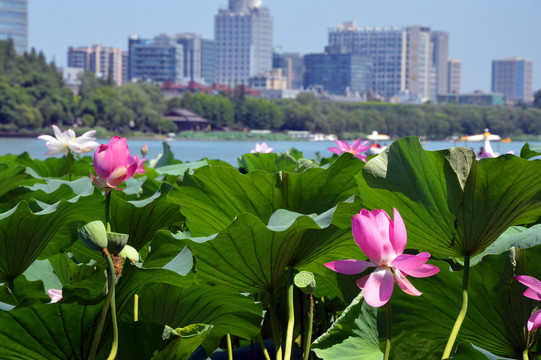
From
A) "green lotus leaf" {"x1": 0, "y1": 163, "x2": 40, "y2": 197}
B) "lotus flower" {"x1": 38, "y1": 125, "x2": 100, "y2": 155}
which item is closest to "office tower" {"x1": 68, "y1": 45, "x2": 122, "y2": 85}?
"lotus flower" {"x1": 38, "y1": 125, "x2": 100, "y2": 155}

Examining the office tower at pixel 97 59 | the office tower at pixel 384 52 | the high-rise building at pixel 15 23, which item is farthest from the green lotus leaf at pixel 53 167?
the office tower at pixel 384 52

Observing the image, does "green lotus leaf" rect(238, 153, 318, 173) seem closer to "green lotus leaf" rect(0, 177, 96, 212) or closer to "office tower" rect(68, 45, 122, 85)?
"green lotus leaf" rect(0, 177, 96, 212)

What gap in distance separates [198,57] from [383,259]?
382 feet

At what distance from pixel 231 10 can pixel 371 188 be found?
12459 cm

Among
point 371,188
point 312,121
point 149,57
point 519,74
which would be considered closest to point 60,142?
point 371,188

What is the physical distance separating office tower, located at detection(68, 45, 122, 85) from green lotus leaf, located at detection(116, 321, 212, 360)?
345 feet

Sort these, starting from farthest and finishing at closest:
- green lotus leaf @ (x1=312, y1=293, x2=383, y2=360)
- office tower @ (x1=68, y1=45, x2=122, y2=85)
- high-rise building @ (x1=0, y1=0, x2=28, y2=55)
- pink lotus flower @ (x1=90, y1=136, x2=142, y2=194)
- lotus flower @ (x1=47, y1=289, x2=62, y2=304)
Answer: office tower @ (x1=68, y1=45, x2=122, y2=85) → high-rise building @ (x1=0, y1=0, x2=28, y2=55) → lotus flower @ (x1=47, y1=289, x2=62, y2=304) → pink lotus flower @ (x1=90, y1=136, x2=142, y2=194) → green lotus leaf @ (x1=312, y1=293, x2=383, y2=360)

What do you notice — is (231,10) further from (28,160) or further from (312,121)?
(28,160)

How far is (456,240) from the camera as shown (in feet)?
1.93

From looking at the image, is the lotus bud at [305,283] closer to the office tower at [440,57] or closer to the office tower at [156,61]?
the office tower at [156,61]

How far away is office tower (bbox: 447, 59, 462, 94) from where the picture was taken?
4931 inches

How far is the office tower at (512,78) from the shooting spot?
12562 centimetres

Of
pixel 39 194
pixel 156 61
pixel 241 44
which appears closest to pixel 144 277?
pixel 39 194

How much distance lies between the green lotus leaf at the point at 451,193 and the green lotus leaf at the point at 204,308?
14cm
